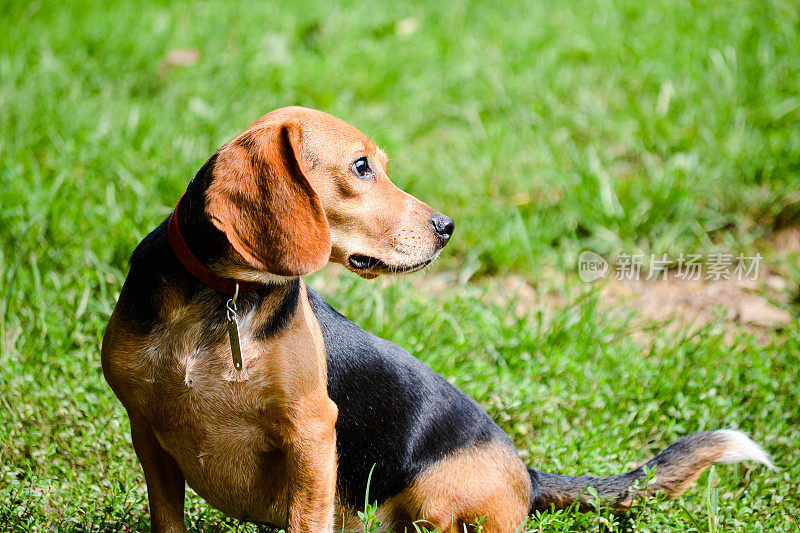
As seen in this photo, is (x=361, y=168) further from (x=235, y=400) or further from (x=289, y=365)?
(x=235, y=400)

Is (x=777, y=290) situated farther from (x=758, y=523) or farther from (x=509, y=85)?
(x=509, y=85)

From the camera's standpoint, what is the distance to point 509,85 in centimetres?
629

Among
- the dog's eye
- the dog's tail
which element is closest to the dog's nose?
the dog's eye

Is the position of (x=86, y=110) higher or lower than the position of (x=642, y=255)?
higher

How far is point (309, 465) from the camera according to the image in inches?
94.4

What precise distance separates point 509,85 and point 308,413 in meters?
4.53

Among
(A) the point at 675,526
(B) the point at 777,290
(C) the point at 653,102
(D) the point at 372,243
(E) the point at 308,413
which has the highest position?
(D) the point at 372,243

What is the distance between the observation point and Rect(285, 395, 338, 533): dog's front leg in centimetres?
238

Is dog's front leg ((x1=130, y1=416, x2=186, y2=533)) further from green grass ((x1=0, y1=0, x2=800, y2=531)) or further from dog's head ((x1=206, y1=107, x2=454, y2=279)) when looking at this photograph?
dog's head ((x1=206, y1=107, x2=454, y2=279))

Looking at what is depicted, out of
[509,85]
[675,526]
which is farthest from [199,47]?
[675,526]

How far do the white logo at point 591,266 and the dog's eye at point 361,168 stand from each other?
2699 millimetres

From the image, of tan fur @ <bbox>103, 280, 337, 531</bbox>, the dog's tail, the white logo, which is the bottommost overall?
the white logo

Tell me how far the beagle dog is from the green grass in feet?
1.57

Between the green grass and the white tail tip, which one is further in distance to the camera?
the green grass
